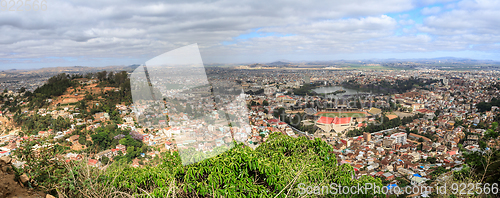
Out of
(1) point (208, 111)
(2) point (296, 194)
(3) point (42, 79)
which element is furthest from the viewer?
(3) point (42, 79)

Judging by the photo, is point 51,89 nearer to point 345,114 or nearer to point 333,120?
point 333,120

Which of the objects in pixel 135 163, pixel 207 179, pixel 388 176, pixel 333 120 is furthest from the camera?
pixel 333 120

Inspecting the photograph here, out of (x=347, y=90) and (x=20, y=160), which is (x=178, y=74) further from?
(x=347, y=90)

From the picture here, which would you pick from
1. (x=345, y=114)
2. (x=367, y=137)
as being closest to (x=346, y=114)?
(x=345, y=114)

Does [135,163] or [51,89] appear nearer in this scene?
[135,163]

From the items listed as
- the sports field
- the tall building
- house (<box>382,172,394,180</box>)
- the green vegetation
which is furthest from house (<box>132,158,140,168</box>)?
the sports field

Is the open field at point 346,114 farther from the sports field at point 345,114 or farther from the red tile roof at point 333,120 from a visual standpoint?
the red tile roof at point 333,120

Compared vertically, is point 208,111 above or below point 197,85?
below

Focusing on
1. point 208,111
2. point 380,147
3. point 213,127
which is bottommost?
point 380,147

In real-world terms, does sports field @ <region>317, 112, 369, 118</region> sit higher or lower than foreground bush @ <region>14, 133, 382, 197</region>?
lower

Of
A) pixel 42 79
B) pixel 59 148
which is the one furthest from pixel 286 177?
pixel 42 79

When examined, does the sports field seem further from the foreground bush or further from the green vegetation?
the green vegetation
